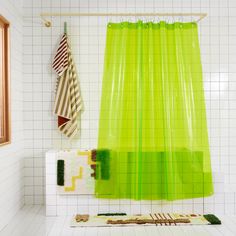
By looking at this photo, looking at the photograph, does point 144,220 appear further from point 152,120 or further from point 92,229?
point 152,120

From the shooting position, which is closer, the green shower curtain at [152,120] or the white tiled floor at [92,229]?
the white tiled floor at [92,229]

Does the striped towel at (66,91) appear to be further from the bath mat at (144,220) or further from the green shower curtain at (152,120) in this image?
the bath mat at (144,220)

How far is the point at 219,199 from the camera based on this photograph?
425 centimetres

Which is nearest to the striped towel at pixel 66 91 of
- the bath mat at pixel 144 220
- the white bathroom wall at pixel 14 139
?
the white bathroom wall at pixel 14 139

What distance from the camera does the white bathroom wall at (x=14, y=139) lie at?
379 cm

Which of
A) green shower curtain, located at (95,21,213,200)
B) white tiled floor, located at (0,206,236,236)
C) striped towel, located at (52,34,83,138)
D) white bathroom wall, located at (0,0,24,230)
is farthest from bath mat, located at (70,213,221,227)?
striped towel, located at (52,34,83,138)

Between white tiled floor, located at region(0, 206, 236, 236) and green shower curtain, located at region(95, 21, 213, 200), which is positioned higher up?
green shower curtain, located at region(95, 21, 213, 200)

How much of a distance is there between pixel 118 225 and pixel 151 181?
589mm

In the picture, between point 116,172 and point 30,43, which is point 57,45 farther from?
point 116,172

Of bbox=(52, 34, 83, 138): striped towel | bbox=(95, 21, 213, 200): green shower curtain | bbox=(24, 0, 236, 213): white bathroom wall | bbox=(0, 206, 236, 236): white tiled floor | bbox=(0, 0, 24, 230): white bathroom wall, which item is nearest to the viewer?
bbox=(0, 206, 236, 236): white tiled floor

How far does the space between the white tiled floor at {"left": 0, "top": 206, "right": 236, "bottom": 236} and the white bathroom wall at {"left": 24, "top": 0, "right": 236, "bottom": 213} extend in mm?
678

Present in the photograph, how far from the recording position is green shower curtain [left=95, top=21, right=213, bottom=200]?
4.15 m

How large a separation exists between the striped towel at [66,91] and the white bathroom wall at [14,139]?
14.9 inches

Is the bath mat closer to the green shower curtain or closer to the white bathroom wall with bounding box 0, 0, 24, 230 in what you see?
the green shower curtain
